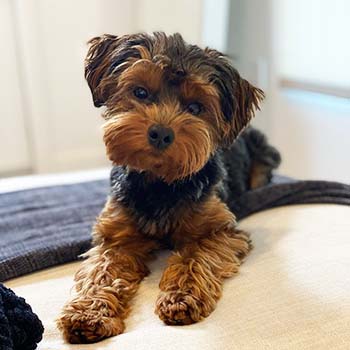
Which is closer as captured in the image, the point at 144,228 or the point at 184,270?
the point at 184,270

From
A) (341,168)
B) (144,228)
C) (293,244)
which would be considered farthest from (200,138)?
(341,168)

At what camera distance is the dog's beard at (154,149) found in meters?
1.33

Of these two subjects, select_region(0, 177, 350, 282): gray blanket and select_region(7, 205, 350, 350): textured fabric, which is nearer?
select_region(7, 205, 350, 350): textured fabric

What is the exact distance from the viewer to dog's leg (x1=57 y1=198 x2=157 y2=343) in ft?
3.82

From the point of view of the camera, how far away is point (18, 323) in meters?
1.05

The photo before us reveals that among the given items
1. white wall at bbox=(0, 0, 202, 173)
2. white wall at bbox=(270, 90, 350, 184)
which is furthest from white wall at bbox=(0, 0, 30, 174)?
white wall at bbox=(270, 90, 350, 184)

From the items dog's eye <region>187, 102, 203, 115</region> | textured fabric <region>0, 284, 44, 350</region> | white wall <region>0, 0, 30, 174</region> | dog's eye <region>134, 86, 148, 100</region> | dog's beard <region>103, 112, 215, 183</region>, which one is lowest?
white wall <region>0, 0, 30, 174</region>

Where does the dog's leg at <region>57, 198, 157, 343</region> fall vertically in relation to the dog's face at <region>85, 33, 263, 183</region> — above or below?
below

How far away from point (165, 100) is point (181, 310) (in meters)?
0.55

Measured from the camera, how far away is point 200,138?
53.9 inches

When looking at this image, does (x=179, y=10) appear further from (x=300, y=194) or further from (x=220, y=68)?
(x=220, y=68)

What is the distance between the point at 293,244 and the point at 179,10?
2.29 meters

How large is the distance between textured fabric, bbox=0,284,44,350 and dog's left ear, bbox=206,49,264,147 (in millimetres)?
737

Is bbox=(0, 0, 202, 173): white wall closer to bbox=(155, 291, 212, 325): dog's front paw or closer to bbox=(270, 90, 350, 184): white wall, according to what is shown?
bbox=(270, 90, 350, 184): white wall
